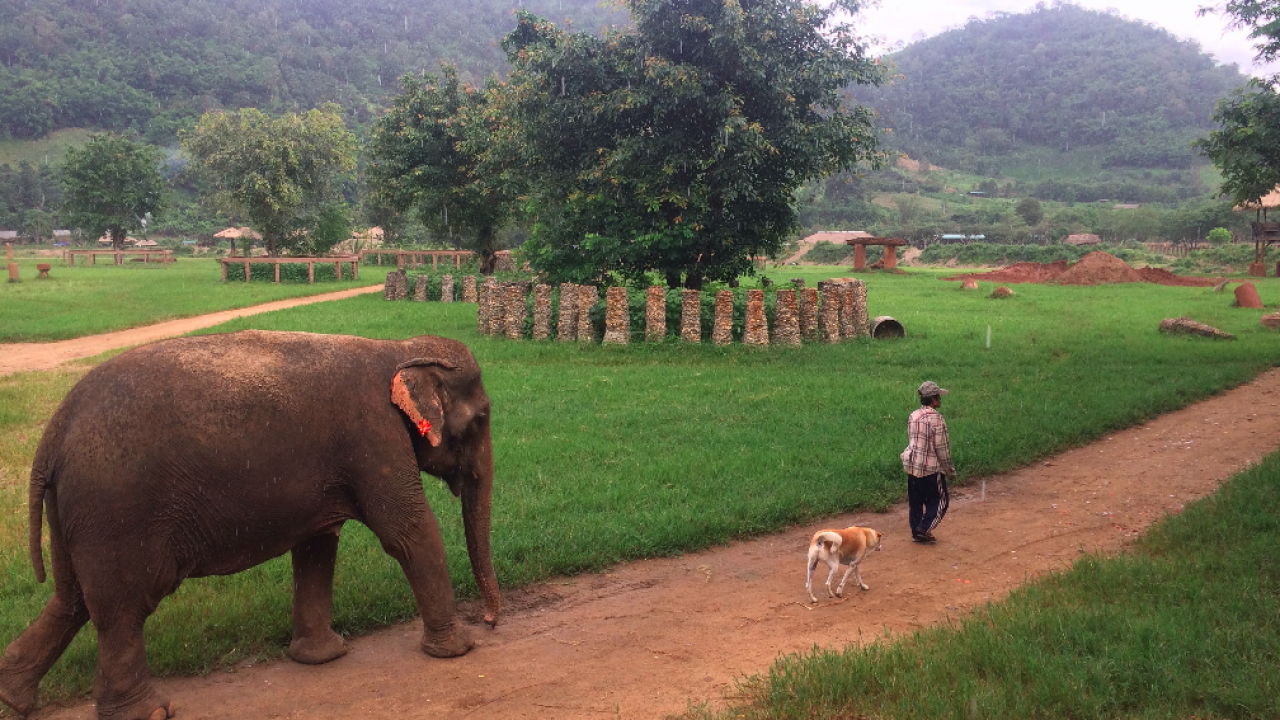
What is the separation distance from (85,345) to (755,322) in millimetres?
13845

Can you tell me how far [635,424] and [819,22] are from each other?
458 inches

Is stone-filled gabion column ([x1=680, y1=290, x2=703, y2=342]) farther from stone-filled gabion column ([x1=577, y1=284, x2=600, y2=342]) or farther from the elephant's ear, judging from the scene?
the elephant's ear

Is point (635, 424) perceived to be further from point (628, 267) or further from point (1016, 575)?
point (628, 267)

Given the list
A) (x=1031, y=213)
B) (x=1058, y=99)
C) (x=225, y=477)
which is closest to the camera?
(x=225, y=477)

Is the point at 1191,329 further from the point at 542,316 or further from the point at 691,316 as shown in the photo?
the point at 542,316

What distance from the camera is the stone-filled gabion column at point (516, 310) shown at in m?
19.3

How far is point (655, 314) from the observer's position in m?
18.3

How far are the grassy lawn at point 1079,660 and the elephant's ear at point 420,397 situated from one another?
2.24m

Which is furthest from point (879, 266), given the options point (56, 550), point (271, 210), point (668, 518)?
point (56, 550)

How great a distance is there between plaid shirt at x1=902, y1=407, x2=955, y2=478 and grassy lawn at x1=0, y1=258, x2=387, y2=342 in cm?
1893

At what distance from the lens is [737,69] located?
711 inches

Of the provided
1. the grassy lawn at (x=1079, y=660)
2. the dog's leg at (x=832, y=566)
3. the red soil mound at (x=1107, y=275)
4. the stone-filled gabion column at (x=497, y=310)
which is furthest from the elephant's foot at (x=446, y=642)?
the red soil mound at (x=1107, y=275)

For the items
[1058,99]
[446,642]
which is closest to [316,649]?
[446,642]

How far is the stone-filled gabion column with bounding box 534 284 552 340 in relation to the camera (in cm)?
1905
